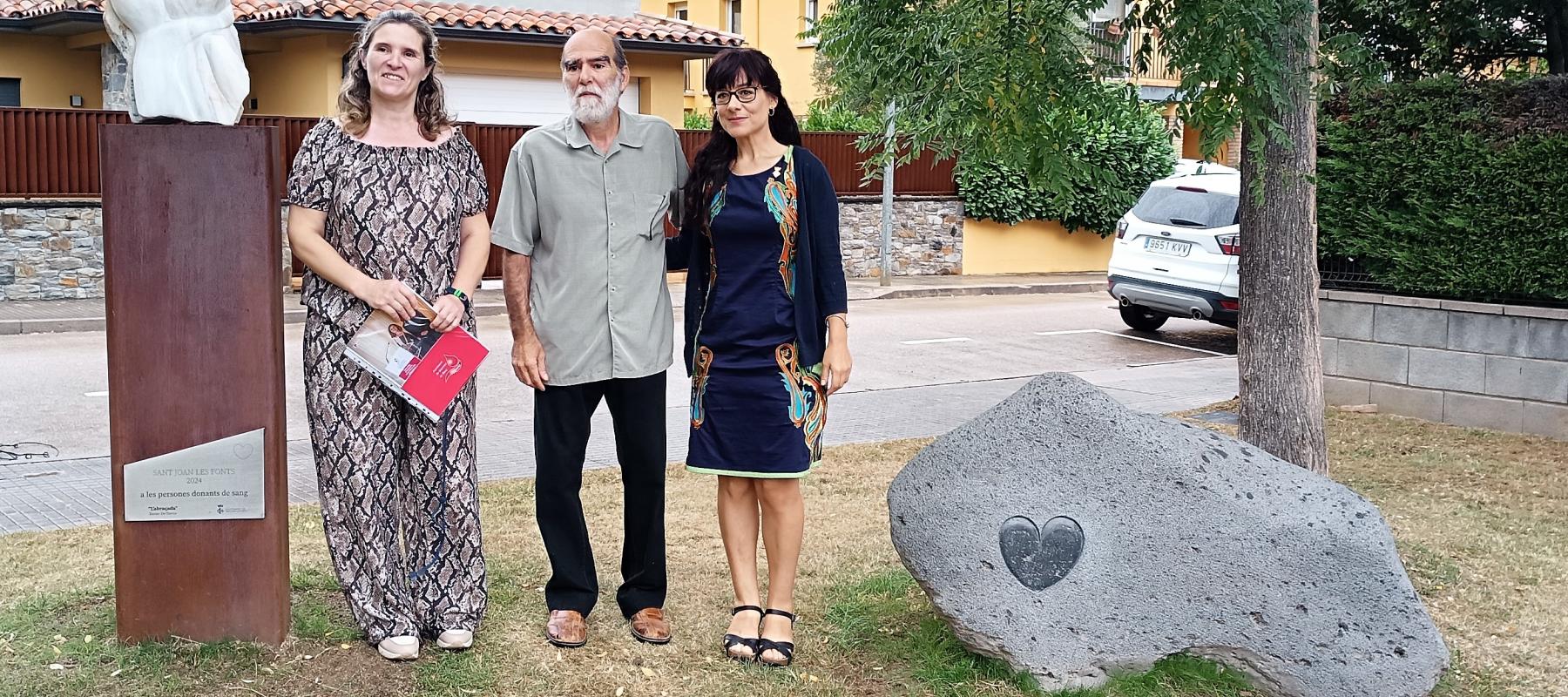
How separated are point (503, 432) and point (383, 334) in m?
4.91

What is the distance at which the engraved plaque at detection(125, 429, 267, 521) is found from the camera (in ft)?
14.2

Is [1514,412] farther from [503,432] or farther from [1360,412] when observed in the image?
[503,432]

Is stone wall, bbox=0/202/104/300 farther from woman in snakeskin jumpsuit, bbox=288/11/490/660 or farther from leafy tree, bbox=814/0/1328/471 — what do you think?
woman in snakeskin jumpsuit, bbox=288/11/490/660

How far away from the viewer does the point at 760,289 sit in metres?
4.41

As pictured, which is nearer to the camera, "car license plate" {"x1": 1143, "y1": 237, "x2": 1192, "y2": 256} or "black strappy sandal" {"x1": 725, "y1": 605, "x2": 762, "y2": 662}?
"black strappy sandal" {"x1": 725, "y1": 605, "x2": 762, "y2": 662}

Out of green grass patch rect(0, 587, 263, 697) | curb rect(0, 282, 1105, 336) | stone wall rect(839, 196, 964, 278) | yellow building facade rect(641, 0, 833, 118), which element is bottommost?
green grass patch rect(0, 587, 263, 697)

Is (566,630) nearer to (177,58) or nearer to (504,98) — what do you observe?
(177,58)

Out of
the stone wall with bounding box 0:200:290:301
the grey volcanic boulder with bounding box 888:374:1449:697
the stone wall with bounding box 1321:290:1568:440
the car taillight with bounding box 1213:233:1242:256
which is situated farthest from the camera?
the stone wall with bounding box 0:200:290:301

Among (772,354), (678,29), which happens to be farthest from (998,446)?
(678,29)

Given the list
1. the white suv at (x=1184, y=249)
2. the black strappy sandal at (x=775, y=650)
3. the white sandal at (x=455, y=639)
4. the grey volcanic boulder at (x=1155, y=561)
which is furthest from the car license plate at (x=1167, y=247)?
the white sandal at (x=455, y=639)

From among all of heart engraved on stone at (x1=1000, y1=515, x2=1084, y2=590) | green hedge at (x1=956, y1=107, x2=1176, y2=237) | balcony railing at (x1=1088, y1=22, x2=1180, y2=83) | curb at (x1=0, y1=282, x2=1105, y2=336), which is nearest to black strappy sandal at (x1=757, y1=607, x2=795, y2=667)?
heart engraved on stone at (x1=1000, y1=515, x2=1084, y2=590)

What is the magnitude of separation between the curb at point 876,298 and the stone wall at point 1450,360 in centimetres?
690

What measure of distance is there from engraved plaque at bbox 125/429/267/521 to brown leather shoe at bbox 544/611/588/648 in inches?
38.2

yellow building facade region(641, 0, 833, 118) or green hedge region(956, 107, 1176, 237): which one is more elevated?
yellow building facade region(641, 0, 833, 118)
